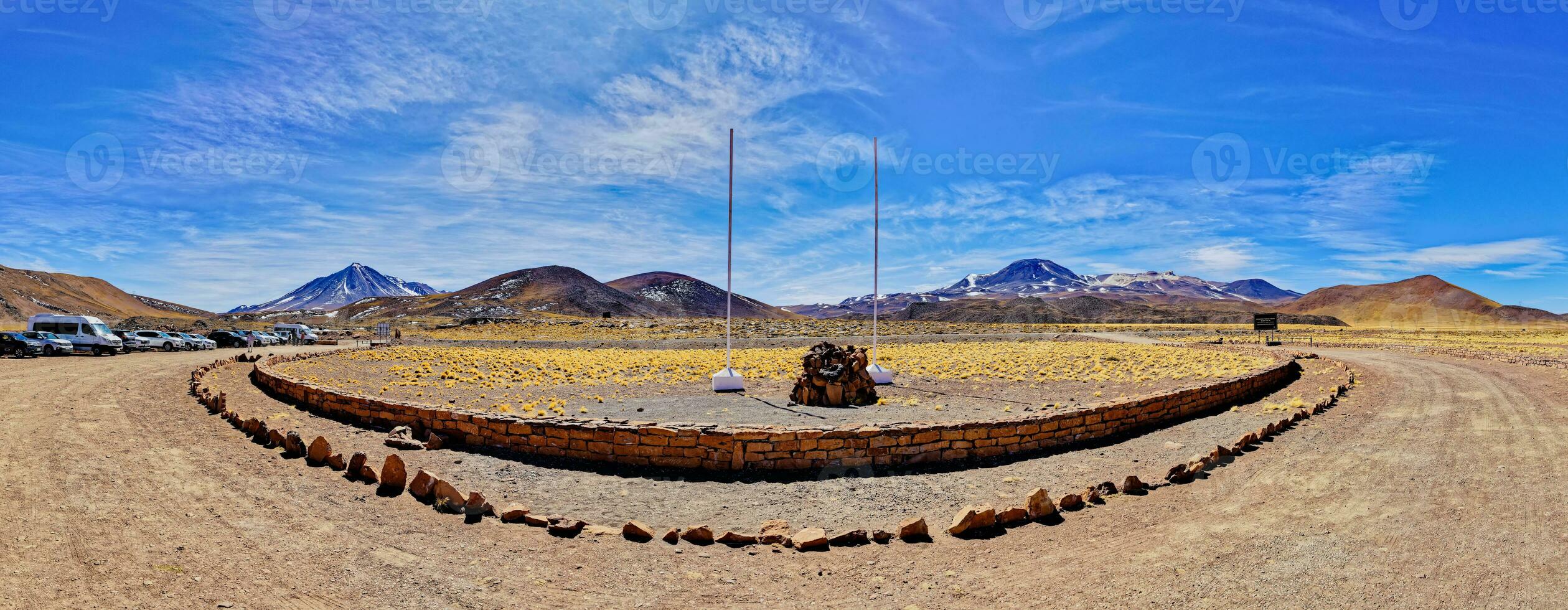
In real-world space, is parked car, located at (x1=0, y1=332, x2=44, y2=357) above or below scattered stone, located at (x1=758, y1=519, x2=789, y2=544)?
above

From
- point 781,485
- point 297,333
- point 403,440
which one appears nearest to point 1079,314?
point 297,333

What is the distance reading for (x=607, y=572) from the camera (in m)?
5.26

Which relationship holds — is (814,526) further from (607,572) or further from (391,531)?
(391,531)

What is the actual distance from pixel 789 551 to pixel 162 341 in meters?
45.8

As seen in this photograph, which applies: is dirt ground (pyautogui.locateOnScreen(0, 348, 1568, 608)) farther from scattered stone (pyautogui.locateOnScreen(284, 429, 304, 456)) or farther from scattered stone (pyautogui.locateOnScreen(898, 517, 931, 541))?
scattered stone (pyautogui.locateOnScreen(284, 429, 304, 456))

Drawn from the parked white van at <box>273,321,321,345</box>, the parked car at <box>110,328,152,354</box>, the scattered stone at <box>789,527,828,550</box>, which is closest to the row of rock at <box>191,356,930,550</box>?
the scattered stone at <box>789,527,828,550</box>

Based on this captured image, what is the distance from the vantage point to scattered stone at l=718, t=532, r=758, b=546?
5.84 metres

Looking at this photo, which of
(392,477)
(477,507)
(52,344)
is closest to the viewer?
(477,507)

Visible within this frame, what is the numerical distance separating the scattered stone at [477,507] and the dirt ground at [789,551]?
0.47 feet

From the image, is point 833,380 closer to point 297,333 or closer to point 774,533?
point 774,533

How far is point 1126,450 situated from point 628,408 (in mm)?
8967

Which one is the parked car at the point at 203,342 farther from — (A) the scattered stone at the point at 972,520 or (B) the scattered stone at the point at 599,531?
(A) the scattered stone at the point at 972,520

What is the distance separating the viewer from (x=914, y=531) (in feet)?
19.5

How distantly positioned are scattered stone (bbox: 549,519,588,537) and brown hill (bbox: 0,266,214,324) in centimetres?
13252
